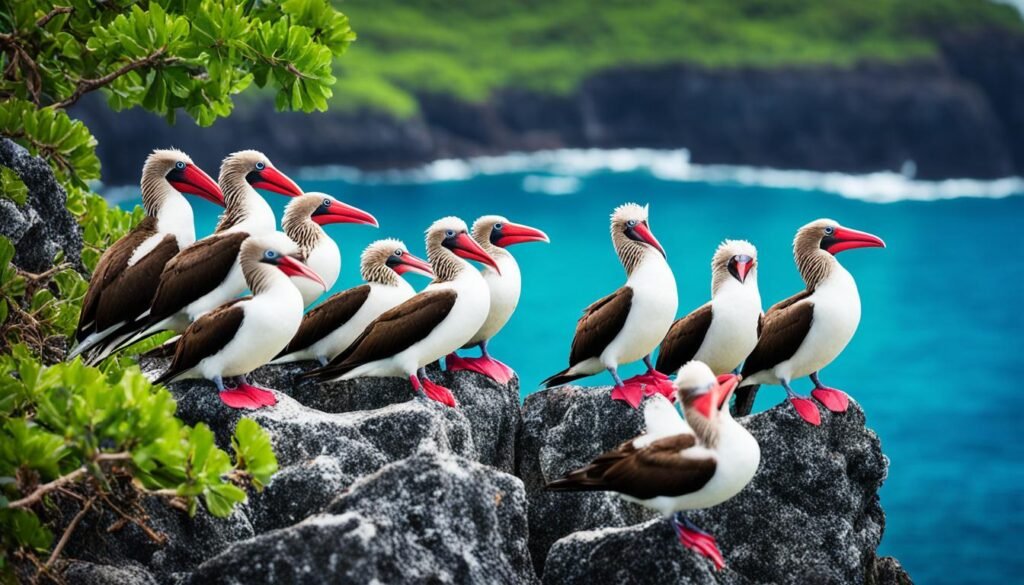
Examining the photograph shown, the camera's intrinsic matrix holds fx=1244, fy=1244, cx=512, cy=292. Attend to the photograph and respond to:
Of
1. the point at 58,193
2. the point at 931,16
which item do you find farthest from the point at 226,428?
the point at 931,16

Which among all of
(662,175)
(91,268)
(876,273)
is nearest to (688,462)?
(91,268)

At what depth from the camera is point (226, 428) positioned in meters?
8.00

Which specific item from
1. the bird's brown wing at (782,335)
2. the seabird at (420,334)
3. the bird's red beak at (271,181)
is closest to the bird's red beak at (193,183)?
the bird's red beak at (271,181)

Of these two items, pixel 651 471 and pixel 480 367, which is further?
pixel 480 367

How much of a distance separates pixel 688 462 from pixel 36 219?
17.8 feet

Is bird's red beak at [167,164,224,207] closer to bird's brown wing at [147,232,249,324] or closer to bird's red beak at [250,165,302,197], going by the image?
bird's red beak at [250,165,302,197]

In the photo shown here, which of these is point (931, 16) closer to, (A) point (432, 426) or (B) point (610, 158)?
(B) point (610, 158)

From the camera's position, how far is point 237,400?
26.3ft

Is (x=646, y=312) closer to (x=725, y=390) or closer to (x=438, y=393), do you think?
(x=438, y=393)

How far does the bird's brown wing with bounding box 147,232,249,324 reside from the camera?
8312 millimetres

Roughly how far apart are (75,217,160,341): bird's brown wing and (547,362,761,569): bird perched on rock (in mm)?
3509

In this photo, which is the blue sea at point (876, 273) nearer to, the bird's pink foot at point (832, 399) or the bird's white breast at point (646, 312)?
the bird's pink foot at point (832, 399)

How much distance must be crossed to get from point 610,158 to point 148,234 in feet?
143

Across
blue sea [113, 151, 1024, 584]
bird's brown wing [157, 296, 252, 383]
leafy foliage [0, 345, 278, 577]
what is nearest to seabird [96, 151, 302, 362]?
bird's brown wing [157, 296, 252, 383]
